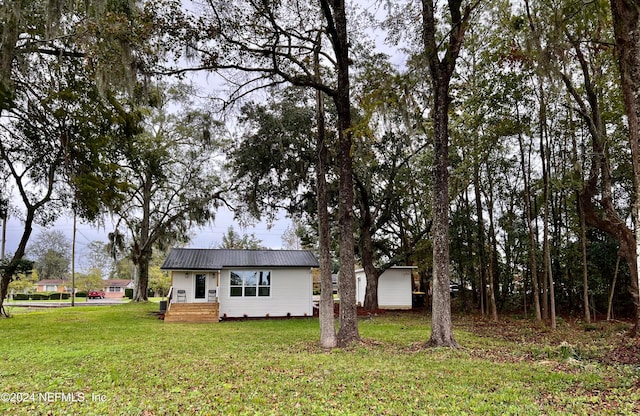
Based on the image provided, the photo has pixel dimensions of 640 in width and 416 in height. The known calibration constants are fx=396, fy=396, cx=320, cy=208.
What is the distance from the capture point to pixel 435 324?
24.8 feet

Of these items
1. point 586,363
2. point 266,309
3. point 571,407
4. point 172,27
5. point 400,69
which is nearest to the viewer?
point 571,407

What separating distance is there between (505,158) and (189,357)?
1201cm

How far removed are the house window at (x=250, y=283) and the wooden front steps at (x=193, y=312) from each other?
3.49 ft

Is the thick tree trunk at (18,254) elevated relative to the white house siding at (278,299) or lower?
elevated

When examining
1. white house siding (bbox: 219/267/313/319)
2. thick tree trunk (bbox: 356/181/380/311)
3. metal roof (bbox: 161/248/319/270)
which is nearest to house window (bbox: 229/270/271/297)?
white house siding (bbox: 219/267/313/319)

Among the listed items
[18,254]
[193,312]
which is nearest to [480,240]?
[193,312]

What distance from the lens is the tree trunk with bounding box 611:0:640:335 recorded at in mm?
4484

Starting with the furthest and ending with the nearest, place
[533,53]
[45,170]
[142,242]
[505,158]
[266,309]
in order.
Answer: [142,242], [266,309], [505,158], [45,170], [533,53]

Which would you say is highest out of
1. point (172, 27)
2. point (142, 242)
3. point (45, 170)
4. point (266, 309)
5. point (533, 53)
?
point (172, 27)

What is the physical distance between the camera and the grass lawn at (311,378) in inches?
158

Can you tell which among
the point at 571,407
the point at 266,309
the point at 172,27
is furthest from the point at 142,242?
the point at 571,407

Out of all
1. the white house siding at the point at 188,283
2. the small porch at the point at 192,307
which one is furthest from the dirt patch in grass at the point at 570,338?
the white house siding at the point at 188,283

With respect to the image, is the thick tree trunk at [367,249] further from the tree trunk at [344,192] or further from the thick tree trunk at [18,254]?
the thick tree trunk at [18,254]

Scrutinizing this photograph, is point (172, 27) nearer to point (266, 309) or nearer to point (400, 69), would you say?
point (400, 69)
